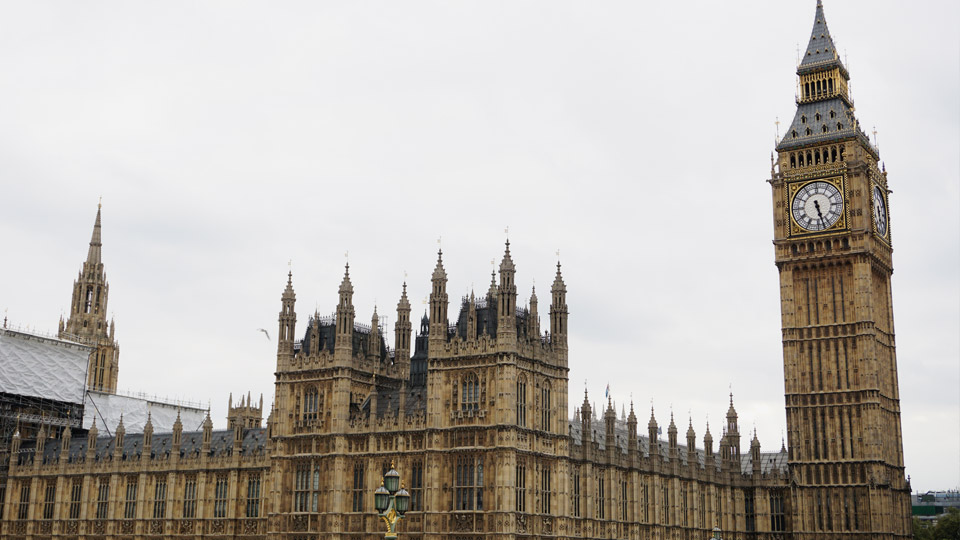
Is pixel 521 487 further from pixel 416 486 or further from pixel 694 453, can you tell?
pixel 694 453

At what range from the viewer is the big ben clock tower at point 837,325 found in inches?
3932

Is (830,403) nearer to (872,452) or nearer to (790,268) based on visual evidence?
(872,452)

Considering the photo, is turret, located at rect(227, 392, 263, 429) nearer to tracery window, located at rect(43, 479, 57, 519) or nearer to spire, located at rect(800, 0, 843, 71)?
tracery window, located at rect(43, 479, 57, 519)

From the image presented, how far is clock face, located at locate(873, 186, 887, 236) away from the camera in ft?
352

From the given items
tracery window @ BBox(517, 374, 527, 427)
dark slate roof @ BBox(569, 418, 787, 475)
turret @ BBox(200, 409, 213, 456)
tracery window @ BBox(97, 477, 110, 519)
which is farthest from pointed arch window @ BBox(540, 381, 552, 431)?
tracery window @ BBox(97, 477, 110, 519)

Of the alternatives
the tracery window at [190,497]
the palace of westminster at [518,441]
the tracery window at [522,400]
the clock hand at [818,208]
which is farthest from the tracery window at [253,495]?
the clock hand at [818,208]

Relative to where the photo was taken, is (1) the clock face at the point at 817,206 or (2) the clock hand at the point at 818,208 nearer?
(1) the clock face at the point at 817,206

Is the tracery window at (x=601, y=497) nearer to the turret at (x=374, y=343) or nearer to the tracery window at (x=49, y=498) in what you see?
the turret at (x=374, y=343)

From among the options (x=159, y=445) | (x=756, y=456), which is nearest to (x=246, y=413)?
(x=159, y=445)

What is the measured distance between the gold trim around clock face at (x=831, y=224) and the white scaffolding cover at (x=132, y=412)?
65613 millimetres

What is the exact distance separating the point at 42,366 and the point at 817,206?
82080 mm

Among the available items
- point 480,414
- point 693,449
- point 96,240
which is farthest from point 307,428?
point 96,240

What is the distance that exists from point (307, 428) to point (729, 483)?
4386 cm

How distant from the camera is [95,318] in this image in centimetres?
15238
